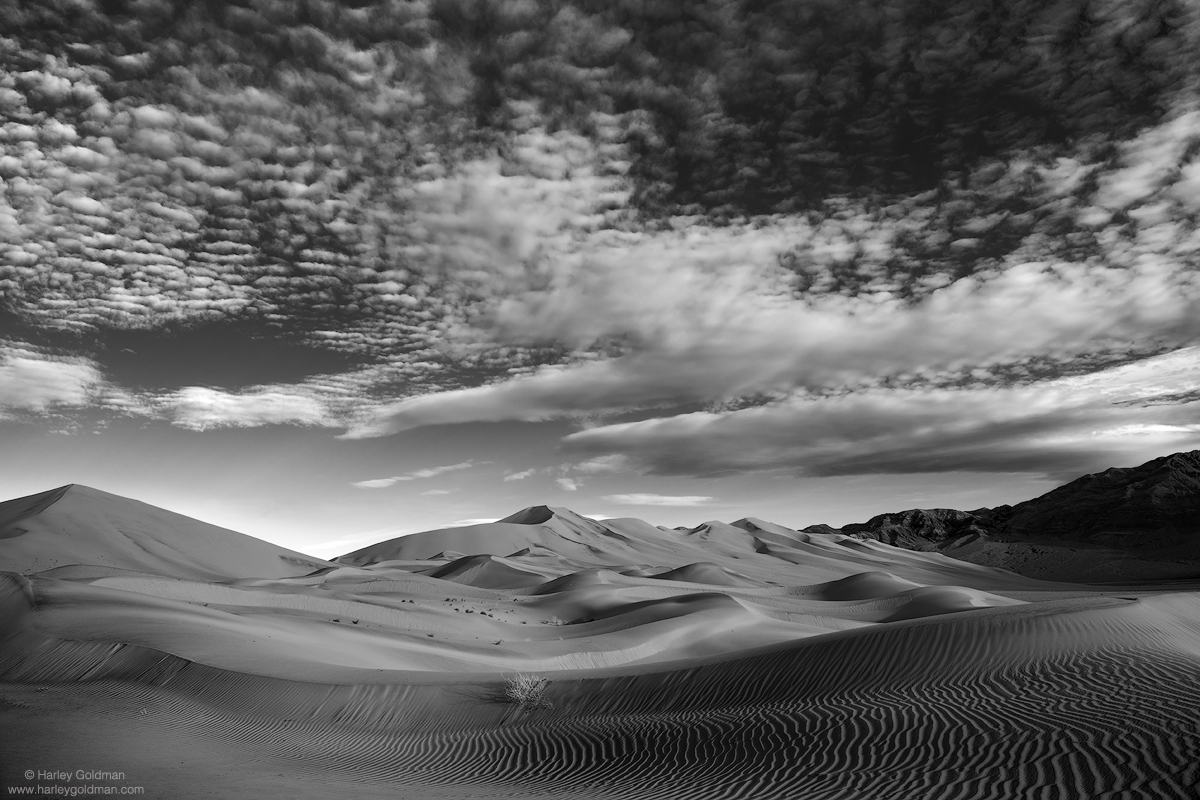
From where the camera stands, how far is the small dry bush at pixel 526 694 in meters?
13.8

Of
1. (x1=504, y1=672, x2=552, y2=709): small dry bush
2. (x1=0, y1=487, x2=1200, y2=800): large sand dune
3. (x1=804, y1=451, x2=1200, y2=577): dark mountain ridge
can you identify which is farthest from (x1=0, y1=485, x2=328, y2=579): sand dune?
(x1=804, y1=451, x2=1200, y2=577): dark mountain ridge

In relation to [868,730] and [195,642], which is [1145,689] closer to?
[868,730]

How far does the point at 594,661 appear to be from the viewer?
22.5 meters

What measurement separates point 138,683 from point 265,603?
597 inches

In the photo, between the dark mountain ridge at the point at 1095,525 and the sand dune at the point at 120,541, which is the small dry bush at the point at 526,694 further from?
the dark mountain ridge at the point at 1095,525

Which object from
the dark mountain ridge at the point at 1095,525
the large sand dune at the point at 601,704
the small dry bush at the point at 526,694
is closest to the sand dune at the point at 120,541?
the large sand dune at the point at 601,704

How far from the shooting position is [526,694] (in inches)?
548

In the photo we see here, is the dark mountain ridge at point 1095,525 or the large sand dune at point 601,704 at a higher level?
the dark mountain ridge at point 1095,525

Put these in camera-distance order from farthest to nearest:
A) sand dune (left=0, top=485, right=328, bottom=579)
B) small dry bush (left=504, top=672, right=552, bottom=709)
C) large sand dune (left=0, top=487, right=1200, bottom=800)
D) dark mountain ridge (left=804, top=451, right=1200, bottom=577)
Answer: dark mountain ridge (left=804, top=451, right=1200, bottom=577)
sand dune (left=0, top=485, right=328, bottom=579)
small dry bush (left=504, top=672, right=552, bottom=709)
large sand dune (left=0, top=487, right=1200, bottom=800)

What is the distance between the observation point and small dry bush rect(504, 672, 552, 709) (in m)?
13.8

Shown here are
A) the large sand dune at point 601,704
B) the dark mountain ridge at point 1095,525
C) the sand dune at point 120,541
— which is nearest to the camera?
the large sand dune at point 601,704

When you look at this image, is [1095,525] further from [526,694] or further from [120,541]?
[526,694]

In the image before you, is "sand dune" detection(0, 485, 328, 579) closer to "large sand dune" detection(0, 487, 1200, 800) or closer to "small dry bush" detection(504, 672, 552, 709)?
"large sand dune" detection(0, 487, 1200, 800)

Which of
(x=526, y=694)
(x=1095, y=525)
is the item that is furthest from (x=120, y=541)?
(x=1095, y=525)
